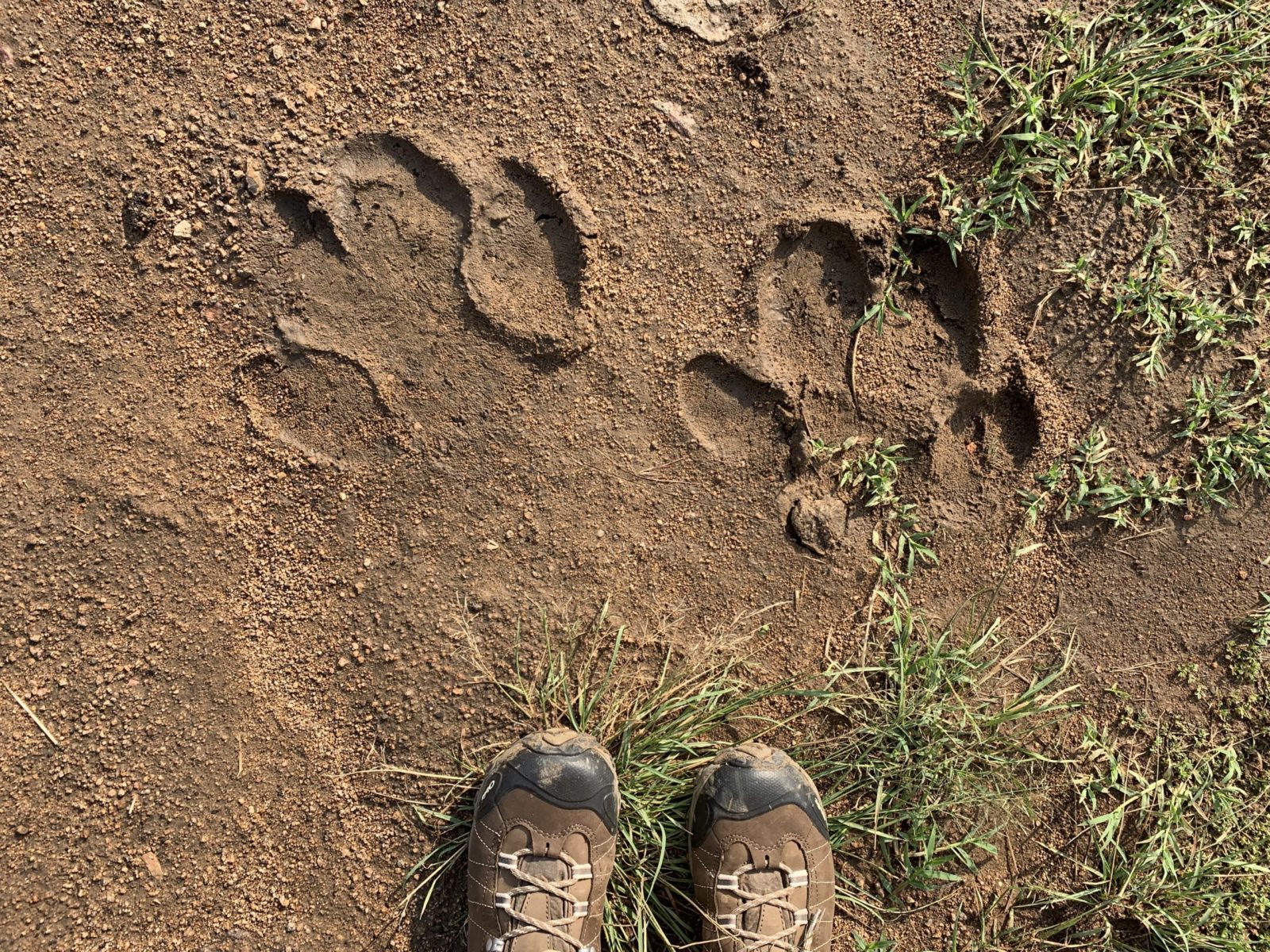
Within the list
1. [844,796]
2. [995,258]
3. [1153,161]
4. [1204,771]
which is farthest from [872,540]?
[1153,161]

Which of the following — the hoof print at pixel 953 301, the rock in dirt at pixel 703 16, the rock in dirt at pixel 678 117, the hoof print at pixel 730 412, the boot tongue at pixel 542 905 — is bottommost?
the boot tongue at pixel 542 905

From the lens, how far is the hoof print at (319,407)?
162 centimetres

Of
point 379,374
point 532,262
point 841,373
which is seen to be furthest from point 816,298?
point 379,374

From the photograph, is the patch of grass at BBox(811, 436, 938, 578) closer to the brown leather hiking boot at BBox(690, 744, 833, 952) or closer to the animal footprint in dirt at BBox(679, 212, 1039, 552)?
the animal footprint in dirt at BBox(679, 212, 1039, 552)

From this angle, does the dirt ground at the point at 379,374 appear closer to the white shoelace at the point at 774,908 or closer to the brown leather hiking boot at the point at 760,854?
the brown leather hiking boot at the point at 760,854

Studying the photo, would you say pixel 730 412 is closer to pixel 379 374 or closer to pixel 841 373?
pixel 841 373

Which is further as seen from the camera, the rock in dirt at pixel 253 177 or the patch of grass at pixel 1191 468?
the patch of grass at pixel 1191 468

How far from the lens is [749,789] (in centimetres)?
162

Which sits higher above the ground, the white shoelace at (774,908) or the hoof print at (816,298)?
the hoof print at (816,298)

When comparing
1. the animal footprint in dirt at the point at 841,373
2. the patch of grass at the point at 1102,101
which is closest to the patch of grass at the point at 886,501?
the animal footprint in dirt at the point at 841,373

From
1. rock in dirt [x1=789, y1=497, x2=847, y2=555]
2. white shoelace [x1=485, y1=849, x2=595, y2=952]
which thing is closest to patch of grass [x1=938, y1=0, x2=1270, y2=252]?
rock in dirt [x1=789, y1=497, x2=847, y2=555]

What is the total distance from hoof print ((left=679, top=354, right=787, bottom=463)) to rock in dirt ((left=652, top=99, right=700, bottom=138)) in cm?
50

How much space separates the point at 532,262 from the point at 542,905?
56.2 inches

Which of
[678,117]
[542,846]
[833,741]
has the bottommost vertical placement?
[542,846]
